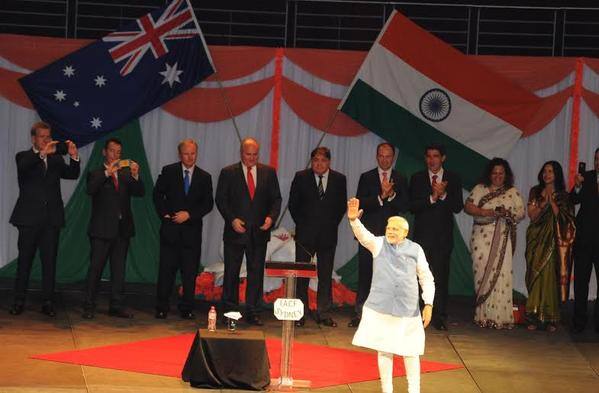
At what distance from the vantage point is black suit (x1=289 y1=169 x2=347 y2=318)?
30.8 feet

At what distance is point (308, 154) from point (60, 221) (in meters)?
2.84

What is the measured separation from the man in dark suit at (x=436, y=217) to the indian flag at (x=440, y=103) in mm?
1474

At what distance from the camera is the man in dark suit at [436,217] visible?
937 cm

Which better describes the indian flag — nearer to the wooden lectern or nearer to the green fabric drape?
the green fabric drape

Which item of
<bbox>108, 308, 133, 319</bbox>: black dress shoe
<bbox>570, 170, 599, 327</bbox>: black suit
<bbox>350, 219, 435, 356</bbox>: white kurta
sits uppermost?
<bbox>570, 170, 599, 327</bbox>: black suit

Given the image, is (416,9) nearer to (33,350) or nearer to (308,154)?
(308,154)

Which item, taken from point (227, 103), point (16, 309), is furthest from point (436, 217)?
point (16, 309)

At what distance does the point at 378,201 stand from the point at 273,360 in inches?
77.5

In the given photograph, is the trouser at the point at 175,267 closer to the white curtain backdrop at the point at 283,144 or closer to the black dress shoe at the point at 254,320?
the black dress shoe at the point at 254,320

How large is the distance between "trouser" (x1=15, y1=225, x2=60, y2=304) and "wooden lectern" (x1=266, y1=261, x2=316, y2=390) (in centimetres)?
268

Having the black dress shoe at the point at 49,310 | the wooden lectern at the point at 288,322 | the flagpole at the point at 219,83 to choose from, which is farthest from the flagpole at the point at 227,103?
the wooden lectern at the point at 288,322

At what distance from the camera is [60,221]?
9.23m

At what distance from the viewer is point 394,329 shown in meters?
6.64

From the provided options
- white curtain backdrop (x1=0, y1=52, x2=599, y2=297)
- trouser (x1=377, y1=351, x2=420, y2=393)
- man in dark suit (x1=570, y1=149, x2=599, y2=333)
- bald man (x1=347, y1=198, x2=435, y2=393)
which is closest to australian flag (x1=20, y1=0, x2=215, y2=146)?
white curtain backdrop (x1=0, y1=52, x2=599, y2=297)
